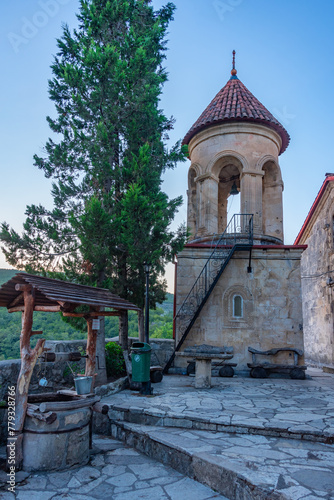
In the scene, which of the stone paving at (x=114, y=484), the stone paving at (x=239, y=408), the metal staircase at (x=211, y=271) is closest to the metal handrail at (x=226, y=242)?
the metal staircase at (x=211, y=271)

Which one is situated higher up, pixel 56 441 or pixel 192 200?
pixel 192 200

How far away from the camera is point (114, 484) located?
4227 millimetres

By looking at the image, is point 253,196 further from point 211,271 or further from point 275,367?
point 275,367

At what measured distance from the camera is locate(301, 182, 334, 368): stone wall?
44.9 ft

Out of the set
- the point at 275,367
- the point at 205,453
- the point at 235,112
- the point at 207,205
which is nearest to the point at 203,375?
the point at 275,367

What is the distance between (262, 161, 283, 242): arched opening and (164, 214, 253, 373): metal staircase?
1.12 m

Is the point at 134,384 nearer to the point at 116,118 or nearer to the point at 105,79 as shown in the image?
the point at 116,118

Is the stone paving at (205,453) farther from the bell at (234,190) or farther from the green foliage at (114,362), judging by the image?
the bell at (234,190)

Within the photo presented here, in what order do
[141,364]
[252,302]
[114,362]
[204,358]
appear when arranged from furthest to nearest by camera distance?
[252,302] < [114,362] < [204,358] < [141,364]

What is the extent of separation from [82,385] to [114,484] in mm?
1408

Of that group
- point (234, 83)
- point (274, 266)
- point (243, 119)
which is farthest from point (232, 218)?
point (234, 83)

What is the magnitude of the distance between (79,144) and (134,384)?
6.13m

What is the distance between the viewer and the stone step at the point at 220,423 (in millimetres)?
4957

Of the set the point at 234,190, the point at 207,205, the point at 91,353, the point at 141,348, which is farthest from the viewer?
the point at 234,190
